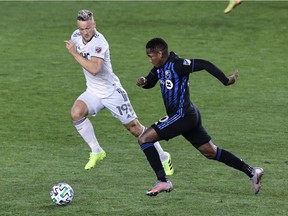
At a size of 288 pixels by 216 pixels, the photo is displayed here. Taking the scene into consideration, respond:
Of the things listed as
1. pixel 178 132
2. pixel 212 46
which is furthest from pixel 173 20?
pixel 178 132

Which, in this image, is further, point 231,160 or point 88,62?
point 88,62

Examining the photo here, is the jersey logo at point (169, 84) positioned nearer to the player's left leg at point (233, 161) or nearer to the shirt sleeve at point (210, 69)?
the shirt sleeve at point (210, 69)

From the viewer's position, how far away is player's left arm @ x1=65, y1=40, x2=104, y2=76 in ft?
48.4

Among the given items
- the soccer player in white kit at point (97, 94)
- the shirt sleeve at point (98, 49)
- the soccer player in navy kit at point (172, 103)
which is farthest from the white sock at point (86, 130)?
the soccer player in navy kit at point (172, 103)

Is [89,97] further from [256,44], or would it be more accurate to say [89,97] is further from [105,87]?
[256,44]

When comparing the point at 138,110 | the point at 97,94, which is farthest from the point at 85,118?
the point at 138,110

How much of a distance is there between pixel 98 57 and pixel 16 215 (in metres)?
3.25

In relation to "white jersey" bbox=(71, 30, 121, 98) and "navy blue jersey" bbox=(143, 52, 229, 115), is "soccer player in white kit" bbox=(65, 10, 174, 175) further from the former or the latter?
"navy blue jersey" bbox=(143, 52, 229, 115)

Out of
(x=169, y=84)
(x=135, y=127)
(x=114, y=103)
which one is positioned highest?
(x=169, y=84)

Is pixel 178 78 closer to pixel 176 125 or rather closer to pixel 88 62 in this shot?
pixel 176 125

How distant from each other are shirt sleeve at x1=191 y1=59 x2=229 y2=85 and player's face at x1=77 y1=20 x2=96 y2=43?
2343mm

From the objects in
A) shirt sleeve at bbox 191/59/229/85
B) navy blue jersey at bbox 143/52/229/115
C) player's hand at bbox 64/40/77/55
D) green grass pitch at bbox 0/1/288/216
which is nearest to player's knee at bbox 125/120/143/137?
green grass pitch at bbox 0/1/288/216

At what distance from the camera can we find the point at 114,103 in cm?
1556

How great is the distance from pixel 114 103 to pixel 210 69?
2639 mm
